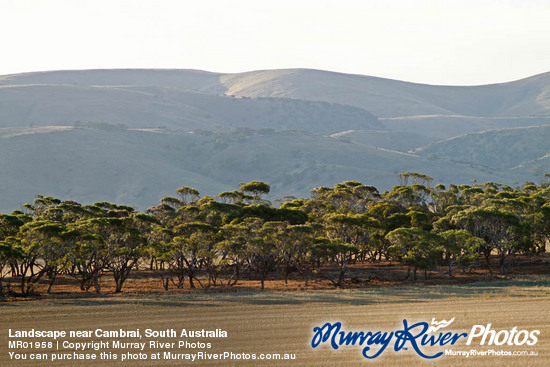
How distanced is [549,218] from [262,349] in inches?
2385

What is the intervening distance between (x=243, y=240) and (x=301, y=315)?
26.4 metres

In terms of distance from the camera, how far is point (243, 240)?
6744cm

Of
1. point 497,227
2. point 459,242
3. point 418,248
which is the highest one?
point 497,227

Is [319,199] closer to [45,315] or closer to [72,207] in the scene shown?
[72,207]

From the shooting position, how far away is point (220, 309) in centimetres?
4584

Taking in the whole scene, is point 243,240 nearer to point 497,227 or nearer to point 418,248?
point 418,248

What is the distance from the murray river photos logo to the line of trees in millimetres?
30033

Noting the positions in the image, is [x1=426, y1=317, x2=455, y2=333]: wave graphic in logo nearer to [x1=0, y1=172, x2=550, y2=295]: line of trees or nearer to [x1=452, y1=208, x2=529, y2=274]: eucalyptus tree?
[x1=0, y1=172, x2=550, y2=295]: line of trees

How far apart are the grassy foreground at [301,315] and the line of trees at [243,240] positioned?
634 centimetres

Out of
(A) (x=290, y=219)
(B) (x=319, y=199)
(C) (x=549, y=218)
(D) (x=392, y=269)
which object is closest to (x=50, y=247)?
(A) (x=290, y=219)

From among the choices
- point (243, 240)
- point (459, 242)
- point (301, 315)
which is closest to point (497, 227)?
point (459, 242)

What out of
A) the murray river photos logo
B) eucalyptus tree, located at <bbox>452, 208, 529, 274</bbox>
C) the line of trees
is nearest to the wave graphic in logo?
the murray river photos logo

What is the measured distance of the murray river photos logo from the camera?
30.3 metres

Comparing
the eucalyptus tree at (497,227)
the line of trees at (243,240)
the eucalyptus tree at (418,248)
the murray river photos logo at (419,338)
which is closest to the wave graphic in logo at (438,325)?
the murray river photos logo at (419,338)
